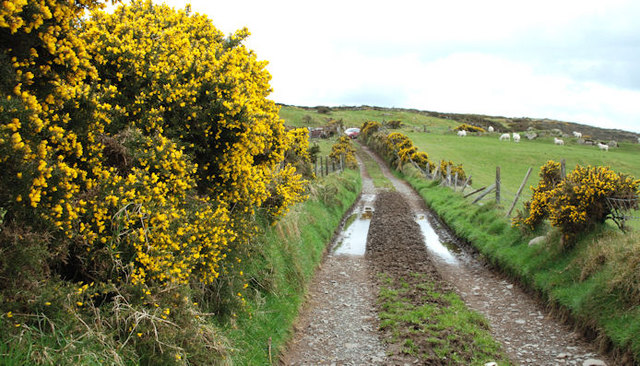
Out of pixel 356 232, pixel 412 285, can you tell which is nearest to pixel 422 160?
pixel 356 232

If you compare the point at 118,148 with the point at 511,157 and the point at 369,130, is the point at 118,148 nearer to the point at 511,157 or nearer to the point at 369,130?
the point at 511,157

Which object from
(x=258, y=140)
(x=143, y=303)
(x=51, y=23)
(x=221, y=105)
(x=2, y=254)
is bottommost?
(x=143, y=303)

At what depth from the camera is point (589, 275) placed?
396 inches

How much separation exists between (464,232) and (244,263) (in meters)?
12.2

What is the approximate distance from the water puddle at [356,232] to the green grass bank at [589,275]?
4799 millimetres

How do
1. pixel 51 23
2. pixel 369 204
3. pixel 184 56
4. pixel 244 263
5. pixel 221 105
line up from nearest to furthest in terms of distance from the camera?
pixel 51 23 → pixel 221 105 → pixel 184 56 → pixel 244 263 → pixel 369 204

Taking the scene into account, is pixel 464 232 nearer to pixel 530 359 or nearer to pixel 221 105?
pixel 530 359

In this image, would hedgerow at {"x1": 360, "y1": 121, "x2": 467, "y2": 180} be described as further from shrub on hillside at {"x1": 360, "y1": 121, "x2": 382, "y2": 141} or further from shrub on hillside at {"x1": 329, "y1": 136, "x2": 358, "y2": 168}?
shrub on hillside at {"x1": 329, "y1": 136, "x2": 358, "y2": 168}

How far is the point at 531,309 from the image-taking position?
1088 cm

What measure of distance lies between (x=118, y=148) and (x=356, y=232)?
52.1 feet

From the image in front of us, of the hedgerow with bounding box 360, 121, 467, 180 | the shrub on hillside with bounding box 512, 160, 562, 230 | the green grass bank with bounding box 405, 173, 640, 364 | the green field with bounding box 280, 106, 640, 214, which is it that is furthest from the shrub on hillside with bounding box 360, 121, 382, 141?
the shrub on hillside with bounding box 512, 160, 562, 230

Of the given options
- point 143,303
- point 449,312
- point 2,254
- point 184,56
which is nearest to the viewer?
point 2,254

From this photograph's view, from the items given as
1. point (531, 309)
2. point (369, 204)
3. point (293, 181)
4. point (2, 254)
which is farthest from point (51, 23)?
point (369, 204)

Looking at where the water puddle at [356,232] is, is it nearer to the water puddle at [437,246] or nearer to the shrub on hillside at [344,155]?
the water puddle at [437,246]
